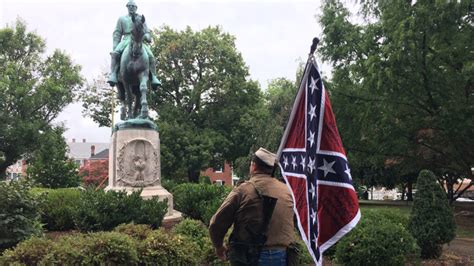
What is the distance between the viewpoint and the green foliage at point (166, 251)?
25.2ft

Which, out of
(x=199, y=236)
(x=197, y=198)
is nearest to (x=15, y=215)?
(x=199, y=236)

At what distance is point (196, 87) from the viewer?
144 ft

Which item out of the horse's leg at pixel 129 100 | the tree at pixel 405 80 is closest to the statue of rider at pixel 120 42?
the horse's leg at pixel 129 100

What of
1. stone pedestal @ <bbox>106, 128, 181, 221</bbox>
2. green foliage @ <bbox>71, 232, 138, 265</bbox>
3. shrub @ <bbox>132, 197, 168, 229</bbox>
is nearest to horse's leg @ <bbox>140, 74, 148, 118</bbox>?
stone pedestal @ <bbox>106, 128, 181, 221</bbox>

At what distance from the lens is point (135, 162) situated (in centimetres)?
1467

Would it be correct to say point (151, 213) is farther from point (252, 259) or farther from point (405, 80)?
point (405, 80)

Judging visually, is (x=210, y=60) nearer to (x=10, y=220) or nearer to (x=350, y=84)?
(x=350, y=84)

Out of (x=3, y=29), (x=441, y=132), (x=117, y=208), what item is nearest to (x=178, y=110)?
(x=3, y=29)

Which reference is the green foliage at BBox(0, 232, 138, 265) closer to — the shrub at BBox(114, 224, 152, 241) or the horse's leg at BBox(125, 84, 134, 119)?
the shrub at BBox(114, 224, 152, 241)

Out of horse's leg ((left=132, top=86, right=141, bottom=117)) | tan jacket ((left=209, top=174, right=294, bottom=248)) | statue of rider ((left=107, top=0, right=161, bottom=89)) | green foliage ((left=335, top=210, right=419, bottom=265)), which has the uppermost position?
statue of rider ((left=107, top=0, right=161, bottom=89))

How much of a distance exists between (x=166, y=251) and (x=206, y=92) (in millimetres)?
37509

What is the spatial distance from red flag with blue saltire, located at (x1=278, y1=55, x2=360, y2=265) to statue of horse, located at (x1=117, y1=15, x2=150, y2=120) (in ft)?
31.1

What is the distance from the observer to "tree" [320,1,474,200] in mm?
16516

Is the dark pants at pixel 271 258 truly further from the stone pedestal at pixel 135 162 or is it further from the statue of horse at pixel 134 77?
the statue of horse at pixel 134 77
